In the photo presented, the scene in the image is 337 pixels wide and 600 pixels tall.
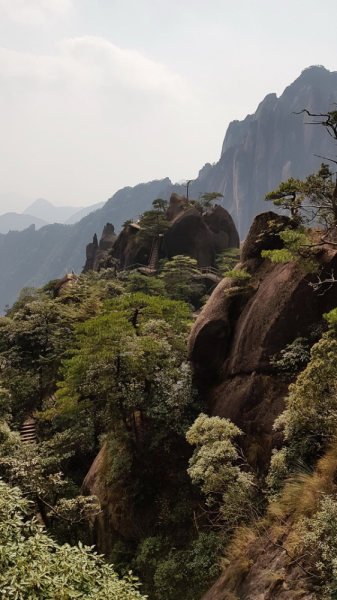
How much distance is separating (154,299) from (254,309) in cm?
382

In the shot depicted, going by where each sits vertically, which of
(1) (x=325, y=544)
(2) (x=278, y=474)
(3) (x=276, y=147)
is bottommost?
(2) (x=278, y=474)

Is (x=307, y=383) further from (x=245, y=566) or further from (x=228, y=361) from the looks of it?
(x=228, y=361)

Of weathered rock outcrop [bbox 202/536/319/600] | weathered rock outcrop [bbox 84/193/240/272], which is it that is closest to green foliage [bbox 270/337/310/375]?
weathered rock outcrop [bbox 202/536/319/600]

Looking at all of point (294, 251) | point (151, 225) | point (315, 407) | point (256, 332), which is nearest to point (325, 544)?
point (315, 407)

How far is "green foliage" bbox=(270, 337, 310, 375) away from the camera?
8617 millimetres

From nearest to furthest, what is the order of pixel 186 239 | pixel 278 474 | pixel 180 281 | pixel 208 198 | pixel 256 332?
1. pixel 278 474
2. pixel 256 332
3. pixel 180 281
4. pixel 186 239
5. pixel 208 198

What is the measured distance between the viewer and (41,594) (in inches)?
147

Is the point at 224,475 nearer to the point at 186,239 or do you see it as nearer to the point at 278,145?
the point at 186,239

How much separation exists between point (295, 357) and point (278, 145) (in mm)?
137024

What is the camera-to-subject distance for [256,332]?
983 cm

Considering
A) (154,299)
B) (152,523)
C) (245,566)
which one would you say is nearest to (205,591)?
(245,566)

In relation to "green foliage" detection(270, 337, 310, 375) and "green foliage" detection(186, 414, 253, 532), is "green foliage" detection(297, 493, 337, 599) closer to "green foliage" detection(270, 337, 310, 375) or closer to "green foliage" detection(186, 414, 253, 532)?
"green foliage" detection(186, 414, 253, 532)

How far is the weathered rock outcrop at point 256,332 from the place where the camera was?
8805 millimetres

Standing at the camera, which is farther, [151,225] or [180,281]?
[151,225]
